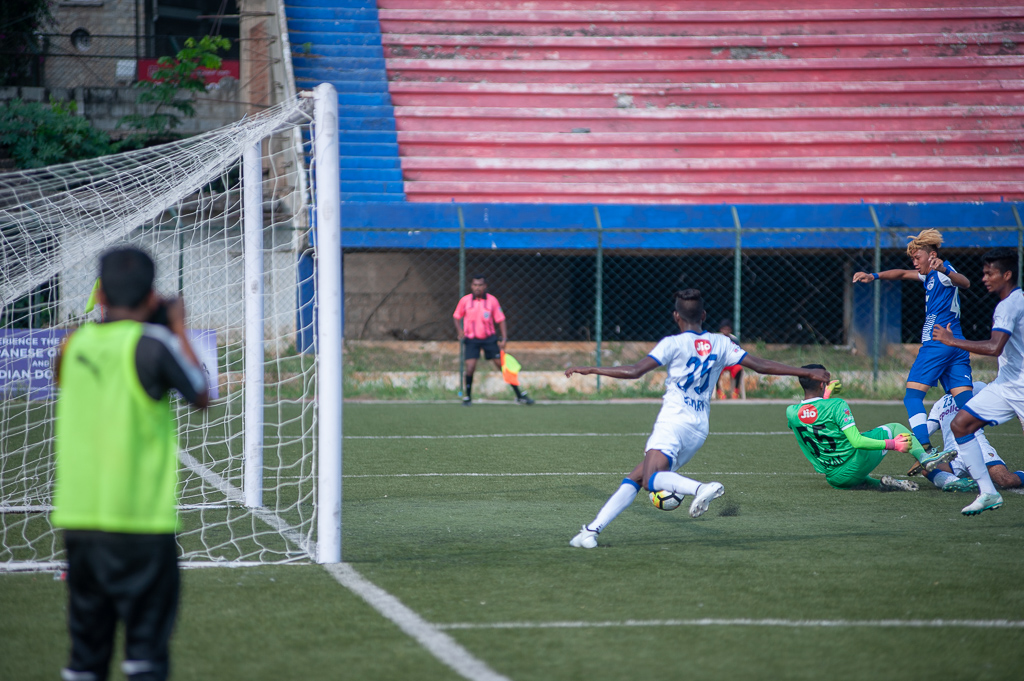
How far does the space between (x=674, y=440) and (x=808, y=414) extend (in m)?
2.28

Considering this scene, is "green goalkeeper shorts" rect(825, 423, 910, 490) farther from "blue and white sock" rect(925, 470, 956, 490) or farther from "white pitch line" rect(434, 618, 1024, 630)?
"white pitch line" rect(434, 618, 1024, 630)

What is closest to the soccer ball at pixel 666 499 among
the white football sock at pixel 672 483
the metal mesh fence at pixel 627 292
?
the white football sock at pixel 672 483

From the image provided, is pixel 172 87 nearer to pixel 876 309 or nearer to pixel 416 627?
pixel 876 309

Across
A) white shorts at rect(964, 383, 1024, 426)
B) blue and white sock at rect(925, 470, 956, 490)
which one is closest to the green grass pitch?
blue and white sock at rect(925, 470, 956, 490)

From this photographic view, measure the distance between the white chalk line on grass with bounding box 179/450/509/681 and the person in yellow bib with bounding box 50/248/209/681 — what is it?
115 centimetres

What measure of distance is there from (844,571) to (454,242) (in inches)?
489

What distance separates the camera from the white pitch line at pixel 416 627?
356 centimetres

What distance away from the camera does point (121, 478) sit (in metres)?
2.84

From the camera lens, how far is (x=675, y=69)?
20.0 metres

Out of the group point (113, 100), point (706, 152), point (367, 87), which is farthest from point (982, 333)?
point (113, 100)

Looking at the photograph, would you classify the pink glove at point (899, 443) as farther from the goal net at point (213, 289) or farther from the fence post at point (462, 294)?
the fence post at point (462, 294)

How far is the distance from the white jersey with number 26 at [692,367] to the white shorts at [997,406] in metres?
1.99

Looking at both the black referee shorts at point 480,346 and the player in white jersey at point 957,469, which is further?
the black referee shorts at point 480,346

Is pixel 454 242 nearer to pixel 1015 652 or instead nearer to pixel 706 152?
pixel 706 152
